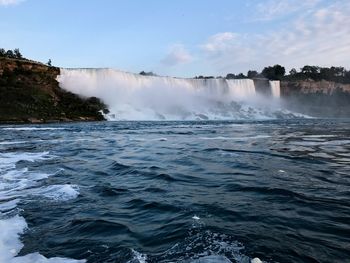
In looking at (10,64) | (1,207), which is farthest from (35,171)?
(10,64)

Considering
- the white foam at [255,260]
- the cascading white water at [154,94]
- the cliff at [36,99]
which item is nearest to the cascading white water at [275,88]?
the cascading white water at [154,94]

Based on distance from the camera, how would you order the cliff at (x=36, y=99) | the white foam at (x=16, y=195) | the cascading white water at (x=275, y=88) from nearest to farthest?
the white foam at (x=16, y=195)
the cliff at (x=36, y=99)
the cascading white water at (x=275, y=88)

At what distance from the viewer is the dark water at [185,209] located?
5.11 metres

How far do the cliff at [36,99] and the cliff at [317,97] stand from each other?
4826cm

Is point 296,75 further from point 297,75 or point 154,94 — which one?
point 154,94

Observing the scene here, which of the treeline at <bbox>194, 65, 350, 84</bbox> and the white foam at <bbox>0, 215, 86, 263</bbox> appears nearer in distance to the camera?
the white foam at <bbox>0, 215, 86, 263</bbox>

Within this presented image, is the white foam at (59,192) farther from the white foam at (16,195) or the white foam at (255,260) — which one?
the white foam at (255,260)

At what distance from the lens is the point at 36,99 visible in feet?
200

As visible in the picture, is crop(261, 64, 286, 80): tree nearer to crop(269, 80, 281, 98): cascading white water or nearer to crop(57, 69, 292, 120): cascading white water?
crop(269, 80, 281, 98): cascading white water

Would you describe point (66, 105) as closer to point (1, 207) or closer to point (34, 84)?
point (34, 84)

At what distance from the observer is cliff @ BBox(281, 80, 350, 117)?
92250 millimetres

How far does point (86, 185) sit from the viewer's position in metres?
9.46

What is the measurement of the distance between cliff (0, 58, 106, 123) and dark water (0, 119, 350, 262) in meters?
45.0

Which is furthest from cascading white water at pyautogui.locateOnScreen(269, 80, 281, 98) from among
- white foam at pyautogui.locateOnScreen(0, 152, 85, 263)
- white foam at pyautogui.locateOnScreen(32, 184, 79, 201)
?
white foam at pyautogui.locateOnScreen(32, 184, 79, 201)
